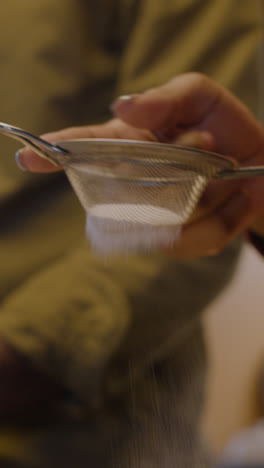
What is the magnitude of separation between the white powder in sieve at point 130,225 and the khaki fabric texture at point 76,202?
0.23 ft

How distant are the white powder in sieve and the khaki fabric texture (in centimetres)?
7

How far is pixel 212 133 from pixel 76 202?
0.11 m

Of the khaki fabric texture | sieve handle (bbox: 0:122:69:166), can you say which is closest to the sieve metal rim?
sieve handle (bbox: 0:122:69:166)

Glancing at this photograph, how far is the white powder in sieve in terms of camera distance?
0.87 ft

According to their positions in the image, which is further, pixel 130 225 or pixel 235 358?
pixel 235 358

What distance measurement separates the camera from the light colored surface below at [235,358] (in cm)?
36

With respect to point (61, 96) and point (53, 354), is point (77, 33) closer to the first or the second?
point (61, 96)

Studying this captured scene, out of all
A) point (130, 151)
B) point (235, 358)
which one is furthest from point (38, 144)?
point (235, 358)

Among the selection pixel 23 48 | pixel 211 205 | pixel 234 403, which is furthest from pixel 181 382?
pixel 23 48

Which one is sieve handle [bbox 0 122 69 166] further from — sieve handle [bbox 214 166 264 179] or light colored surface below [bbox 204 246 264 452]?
light colored surface below [bbox 204 246 264 452]

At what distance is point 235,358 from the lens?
1.34 ft

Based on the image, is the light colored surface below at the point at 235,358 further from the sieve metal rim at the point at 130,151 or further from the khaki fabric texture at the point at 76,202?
the sieve metal rim at the point at 130,151

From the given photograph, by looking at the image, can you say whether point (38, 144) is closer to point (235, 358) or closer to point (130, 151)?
point (130, 151)

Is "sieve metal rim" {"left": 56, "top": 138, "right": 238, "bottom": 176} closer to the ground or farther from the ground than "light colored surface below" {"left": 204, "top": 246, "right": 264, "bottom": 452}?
farther from the ground
